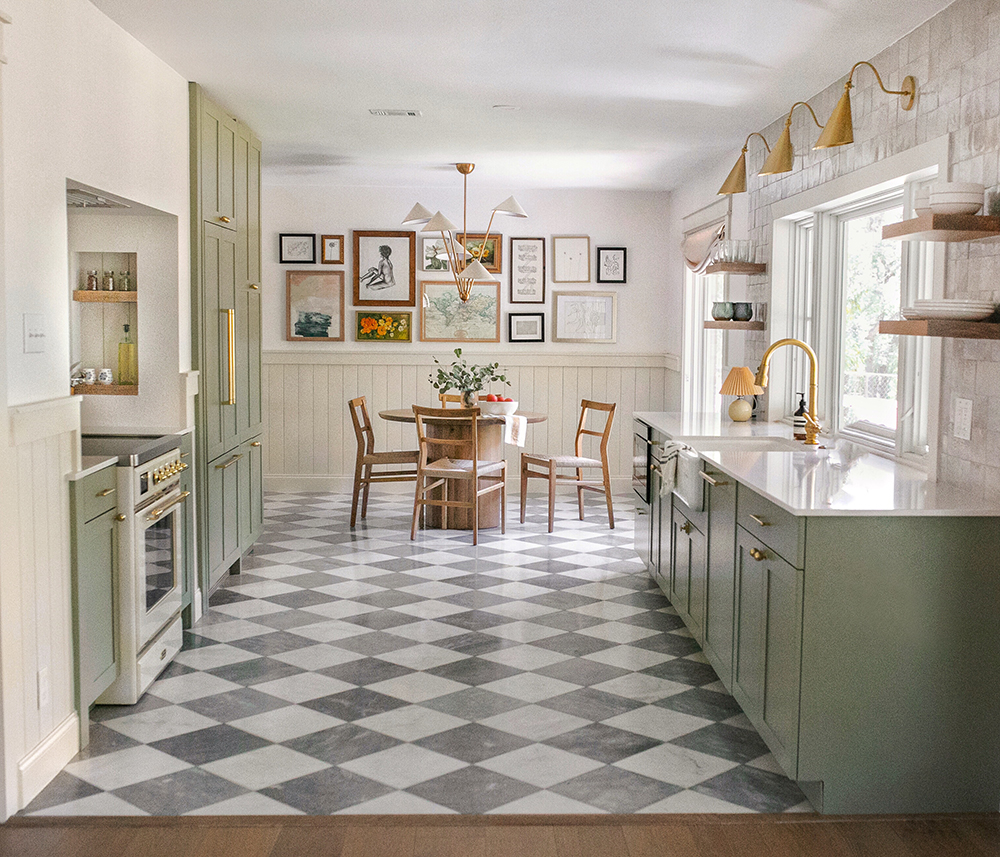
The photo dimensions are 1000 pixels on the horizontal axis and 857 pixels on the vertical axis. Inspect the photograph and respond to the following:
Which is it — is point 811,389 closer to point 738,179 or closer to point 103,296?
point 738,179

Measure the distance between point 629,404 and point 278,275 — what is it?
3081mm

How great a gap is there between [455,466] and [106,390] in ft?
8.31

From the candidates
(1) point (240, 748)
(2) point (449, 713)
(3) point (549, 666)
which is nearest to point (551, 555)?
(3) point (549, 666)

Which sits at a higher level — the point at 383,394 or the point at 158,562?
the point at 383,394

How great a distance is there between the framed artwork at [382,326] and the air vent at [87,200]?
4.08 m

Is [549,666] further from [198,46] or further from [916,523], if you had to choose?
[198,46]

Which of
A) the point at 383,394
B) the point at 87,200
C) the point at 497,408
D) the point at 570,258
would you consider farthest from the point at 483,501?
the point at 87,200

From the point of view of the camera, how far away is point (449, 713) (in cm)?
342

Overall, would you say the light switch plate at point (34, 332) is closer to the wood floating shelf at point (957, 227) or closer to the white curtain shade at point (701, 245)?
the wood floating shelf at point (957, 227)

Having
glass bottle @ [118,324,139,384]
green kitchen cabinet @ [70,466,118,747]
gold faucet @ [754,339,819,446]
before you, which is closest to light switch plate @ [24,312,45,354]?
green kitchen cabinet @ [70,466,118,747]

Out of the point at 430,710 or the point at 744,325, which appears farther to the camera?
the point at 744,325

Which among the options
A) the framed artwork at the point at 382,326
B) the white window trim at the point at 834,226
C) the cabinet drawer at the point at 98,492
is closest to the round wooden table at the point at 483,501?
the framed artwork at the point at 382,326

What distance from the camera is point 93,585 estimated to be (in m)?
3.21

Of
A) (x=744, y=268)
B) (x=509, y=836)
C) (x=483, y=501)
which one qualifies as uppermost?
(x=744, y=268)
